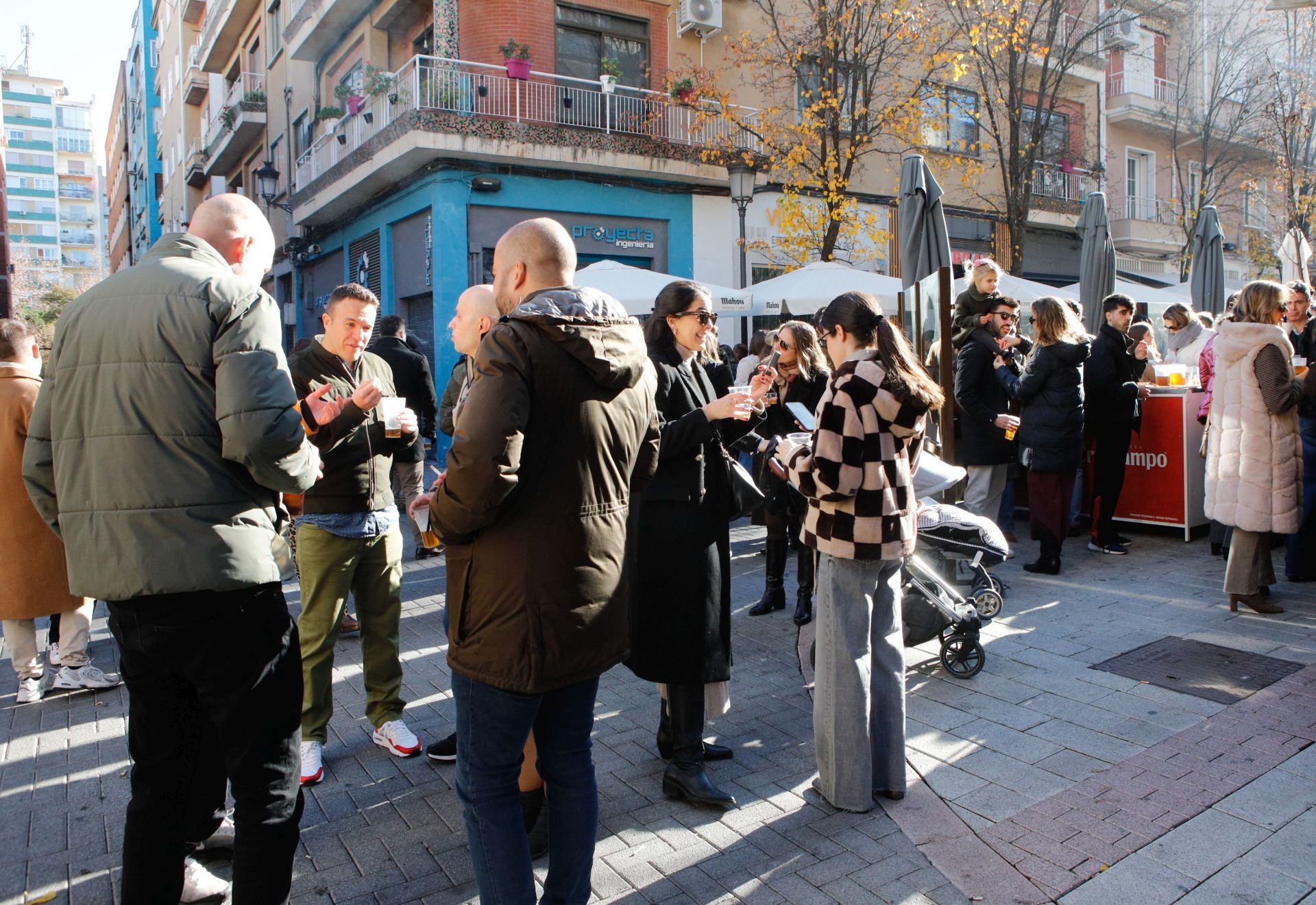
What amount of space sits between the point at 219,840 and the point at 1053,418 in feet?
20.7

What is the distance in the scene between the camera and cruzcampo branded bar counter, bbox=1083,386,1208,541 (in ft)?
27.6

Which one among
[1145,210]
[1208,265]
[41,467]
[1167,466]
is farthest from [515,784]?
[1145,210]

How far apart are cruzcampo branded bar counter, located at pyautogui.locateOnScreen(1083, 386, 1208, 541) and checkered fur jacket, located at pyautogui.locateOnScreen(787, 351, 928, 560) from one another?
237 inches

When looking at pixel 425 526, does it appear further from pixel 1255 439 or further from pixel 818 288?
pixel 818 288

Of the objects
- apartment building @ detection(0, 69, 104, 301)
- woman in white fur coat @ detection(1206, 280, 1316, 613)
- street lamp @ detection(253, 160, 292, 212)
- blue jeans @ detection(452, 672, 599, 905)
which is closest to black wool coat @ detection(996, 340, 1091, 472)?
woman in white fur coat @ detection(1206, 280, 1316, 613)

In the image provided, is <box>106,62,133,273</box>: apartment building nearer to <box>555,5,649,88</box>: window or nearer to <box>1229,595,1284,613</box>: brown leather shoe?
<box>555,5,649,88</box>: window

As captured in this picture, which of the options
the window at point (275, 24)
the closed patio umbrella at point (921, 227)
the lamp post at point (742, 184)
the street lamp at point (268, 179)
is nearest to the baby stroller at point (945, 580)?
the closed patio umbrella at point (921, 227)

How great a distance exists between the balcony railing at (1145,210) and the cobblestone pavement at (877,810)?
24481 mm

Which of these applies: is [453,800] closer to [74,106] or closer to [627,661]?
[627,661]

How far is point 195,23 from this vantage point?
4038cm

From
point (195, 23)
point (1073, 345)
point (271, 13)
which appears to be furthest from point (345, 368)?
point (195, 23)

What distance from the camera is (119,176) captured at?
69938 millimetres

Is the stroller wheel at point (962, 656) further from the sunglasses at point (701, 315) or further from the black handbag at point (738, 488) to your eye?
the sunglasses at point (701, 315)

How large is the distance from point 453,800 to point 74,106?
15461 centimetres
